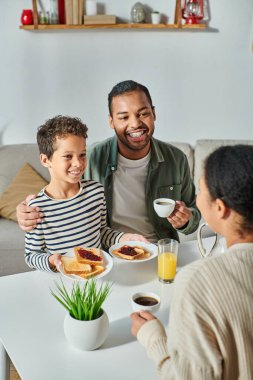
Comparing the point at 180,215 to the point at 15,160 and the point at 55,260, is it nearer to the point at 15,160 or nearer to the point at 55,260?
the point at 55,260

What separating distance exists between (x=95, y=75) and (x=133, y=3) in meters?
0.60

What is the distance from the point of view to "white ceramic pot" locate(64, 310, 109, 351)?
1114 mm

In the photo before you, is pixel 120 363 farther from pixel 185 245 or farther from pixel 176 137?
pixel 176 137

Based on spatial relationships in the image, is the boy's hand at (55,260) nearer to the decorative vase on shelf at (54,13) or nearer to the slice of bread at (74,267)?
the slice of bread at (74,267)

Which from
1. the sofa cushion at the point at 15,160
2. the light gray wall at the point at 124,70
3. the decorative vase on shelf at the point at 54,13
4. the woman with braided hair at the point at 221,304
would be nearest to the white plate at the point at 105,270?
the woman with braided hair at the point at 221,304

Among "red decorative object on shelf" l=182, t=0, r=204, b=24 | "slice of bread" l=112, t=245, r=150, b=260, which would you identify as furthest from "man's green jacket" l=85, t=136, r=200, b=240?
"red decorative object on shelf" l=182, t=0, r=204, b=24

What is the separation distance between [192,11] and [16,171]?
1.76 metres

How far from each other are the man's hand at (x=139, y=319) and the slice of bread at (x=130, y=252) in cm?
38

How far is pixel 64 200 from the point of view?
1.67 meters

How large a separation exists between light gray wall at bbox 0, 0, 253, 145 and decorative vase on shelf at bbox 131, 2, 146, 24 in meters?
0.08

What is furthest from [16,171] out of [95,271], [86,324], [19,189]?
[86,324]

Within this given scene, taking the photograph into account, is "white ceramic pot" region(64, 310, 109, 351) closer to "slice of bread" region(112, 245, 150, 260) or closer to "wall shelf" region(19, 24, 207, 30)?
"slice of bread" region(112, 245, 150, 260)

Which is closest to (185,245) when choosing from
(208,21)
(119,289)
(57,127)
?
(119,289)

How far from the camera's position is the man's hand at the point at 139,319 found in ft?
3.65
